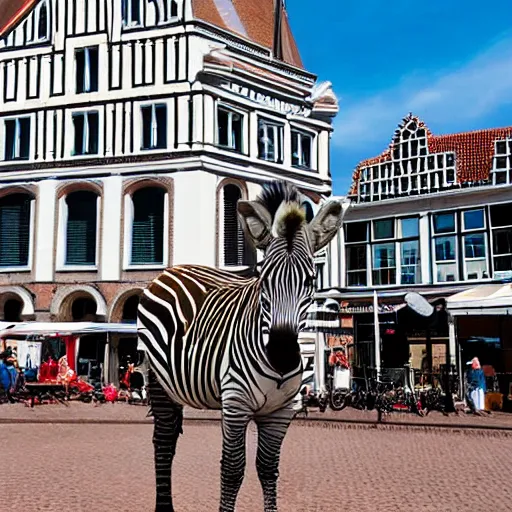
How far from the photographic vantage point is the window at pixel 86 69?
3962 cm

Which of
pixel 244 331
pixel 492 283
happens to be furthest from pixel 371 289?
pixel 244 331

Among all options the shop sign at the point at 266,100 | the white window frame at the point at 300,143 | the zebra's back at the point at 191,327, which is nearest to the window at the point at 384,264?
the white window frame at the point at 300,143

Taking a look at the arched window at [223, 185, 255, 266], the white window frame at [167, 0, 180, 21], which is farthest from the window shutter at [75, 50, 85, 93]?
the arched window at [223, 185, 255, 266]

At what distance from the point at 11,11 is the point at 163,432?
39.9 m

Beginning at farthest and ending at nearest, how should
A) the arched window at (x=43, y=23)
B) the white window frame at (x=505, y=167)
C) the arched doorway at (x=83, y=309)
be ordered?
the arched window at (x=43, y=23) < the arched doorway at (x=83, y=309) < the white window frame at (x=505, y=167)

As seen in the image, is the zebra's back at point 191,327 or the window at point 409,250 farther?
the window at point 409,250

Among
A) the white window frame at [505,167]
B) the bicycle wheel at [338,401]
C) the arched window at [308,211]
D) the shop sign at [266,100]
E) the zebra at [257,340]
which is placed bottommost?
the bicycle wheel at [338,401]

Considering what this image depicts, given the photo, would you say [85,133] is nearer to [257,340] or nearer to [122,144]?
[122,144]

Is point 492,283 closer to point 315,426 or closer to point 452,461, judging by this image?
point 315,426

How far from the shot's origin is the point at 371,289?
35.6 meters

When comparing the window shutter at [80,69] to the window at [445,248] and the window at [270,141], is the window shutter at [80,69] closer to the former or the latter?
the window at [270,141]

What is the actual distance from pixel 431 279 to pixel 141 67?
52.8 ft

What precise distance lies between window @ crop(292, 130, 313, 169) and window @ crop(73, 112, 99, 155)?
9673 mm

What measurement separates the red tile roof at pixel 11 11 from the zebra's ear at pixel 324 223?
125ft
